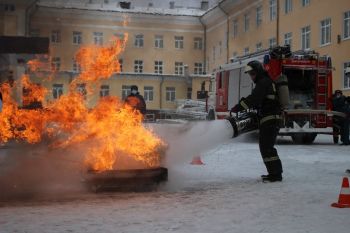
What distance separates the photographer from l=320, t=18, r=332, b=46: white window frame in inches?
1184

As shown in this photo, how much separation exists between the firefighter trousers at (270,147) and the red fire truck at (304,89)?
734 centimetres

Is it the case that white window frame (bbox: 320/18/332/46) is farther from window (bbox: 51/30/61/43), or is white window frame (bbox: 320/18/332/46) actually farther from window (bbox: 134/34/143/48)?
window (bbox: 134/34/143/48)

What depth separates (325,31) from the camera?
30.7 m

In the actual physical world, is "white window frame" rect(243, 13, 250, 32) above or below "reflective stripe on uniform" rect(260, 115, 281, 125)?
above

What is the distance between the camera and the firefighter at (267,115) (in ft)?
26.8

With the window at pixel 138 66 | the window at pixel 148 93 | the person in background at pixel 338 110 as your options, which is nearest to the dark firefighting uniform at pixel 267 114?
the person in background at pixel 338 110

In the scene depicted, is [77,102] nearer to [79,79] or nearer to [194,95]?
[79,79]

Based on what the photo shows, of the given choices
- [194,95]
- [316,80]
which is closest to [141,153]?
[316,80]

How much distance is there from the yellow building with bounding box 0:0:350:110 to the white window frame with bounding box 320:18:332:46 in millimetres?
60

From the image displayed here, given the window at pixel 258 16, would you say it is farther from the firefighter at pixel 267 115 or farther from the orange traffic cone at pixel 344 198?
the orange traffic cone at pixel 344 198

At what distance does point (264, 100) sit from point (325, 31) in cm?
2408

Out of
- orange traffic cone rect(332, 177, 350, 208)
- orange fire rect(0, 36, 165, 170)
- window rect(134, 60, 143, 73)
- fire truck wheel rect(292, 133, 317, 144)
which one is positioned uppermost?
window rect(134, 60, 143, 73)

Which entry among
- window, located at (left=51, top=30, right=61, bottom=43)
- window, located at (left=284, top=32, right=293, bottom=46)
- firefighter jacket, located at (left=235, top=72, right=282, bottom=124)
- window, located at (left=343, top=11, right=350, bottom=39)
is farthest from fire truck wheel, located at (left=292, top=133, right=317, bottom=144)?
window, located at (left=284, top=32, right=293, bottom=46)

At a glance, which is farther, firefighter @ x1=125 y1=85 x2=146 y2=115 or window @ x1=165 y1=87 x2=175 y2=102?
window @ x1=165 y1=87 x2=175 y2=102
